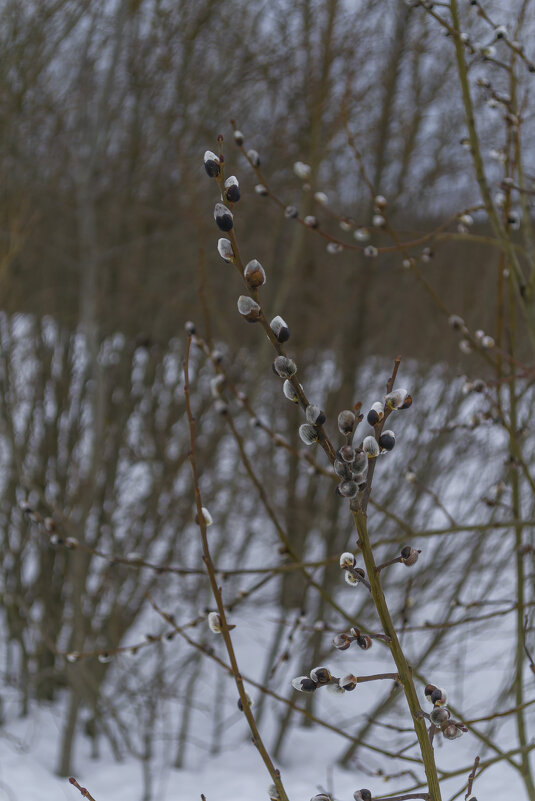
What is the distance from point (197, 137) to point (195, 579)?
2.82 m

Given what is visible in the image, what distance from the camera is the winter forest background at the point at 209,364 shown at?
14.3 ft

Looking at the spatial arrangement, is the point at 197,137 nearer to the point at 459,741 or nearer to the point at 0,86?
the point at 0,86

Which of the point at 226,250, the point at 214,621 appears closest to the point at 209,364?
the point at 214,621

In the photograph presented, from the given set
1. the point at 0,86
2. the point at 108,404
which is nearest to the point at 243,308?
the point at 0,86

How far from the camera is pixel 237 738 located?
5.23 metres

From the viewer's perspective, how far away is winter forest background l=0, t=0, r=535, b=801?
14.3ft

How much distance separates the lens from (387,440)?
76 cm

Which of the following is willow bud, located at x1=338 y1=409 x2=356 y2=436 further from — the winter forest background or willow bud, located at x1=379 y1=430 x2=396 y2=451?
the winter forest background

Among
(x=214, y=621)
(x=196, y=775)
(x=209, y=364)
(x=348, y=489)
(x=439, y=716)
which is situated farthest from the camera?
(x=196, y=775)

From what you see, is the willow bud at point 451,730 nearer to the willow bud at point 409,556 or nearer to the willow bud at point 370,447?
the willow bud at point 409,556

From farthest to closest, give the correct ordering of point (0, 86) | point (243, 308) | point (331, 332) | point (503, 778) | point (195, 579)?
point (331, 332) → point (195, 579) → point (503, 778) → point (0, 86) → point (243, 308)

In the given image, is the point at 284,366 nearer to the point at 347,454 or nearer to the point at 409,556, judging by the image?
the point at 347,454

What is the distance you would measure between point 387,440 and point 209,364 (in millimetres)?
3558

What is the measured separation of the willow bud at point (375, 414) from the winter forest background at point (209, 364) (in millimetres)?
A: 3223
